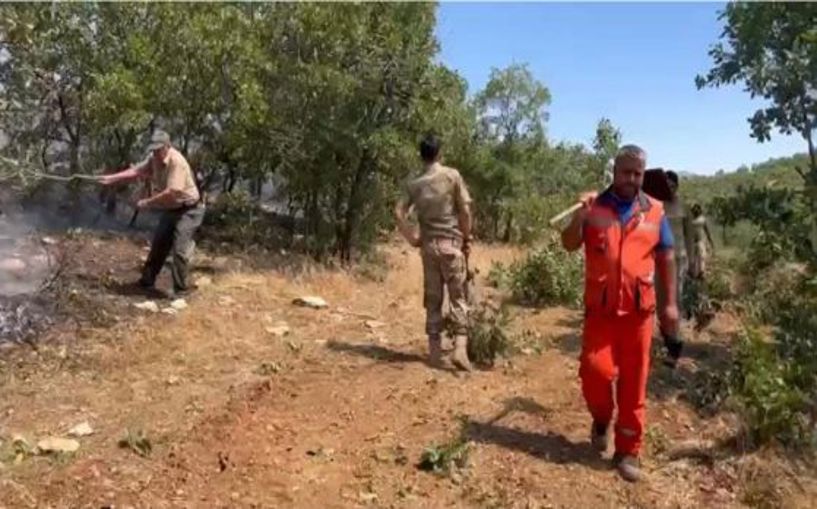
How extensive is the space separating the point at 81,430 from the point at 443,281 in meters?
2.64

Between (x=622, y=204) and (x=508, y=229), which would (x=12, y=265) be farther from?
(x=508, y=229)

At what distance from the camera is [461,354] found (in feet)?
20.6

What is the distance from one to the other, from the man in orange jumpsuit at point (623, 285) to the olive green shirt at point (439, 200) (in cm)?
177

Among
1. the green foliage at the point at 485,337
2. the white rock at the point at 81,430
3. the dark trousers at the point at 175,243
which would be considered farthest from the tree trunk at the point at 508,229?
the white rock at the point at 81,430

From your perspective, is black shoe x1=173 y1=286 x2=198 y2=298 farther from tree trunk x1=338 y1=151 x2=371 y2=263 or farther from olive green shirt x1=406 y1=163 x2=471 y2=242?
tree trunk x1=338 y1=151 x2=371 y2=263

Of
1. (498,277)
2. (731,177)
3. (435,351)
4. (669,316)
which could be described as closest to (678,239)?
(435,351)

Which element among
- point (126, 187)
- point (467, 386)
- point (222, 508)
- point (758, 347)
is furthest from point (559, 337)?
point (126, 187)

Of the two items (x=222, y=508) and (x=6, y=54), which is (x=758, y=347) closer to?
(x=222, y=508)

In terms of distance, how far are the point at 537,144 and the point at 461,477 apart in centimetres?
1482

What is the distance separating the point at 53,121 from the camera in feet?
39.1

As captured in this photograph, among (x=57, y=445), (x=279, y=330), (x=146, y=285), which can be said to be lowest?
(x=57, y=445)

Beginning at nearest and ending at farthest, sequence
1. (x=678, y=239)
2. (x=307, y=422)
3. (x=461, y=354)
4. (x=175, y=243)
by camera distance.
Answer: (x=307, y=422) < (x=461, y=354) < (x=678, y=239) < (x=175, y=243)

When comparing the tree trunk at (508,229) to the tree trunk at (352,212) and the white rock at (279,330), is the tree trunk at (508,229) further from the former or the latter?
the white rock at (279,330)

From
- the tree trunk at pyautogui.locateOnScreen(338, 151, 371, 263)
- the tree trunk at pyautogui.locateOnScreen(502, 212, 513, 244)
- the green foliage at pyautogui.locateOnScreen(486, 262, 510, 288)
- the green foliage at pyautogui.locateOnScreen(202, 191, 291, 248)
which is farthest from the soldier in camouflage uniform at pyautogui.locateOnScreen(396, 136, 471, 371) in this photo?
the tree trunk at pyautogui.locateOnScreen(502, 212, 513, 244)
